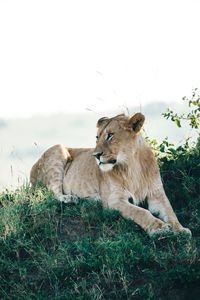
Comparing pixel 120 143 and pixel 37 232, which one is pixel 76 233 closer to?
pixel 37 232

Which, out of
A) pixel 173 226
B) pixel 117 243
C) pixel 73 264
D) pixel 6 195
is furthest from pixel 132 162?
pixel 6 195

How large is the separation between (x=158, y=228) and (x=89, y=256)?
88 cm

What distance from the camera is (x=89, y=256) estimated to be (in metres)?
4.54

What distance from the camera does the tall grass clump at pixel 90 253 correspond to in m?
4.04

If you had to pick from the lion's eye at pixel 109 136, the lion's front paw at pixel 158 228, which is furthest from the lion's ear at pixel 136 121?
the lion's front paw at pixel 158 228

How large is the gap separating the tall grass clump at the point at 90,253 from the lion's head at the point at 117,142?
0.64 meters

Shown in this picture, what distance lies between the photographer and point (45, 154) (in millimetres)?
7555

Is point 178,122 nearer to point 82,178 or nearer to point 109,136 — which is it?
point 82,178

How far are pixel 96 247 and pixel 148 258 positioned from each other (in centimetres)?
56

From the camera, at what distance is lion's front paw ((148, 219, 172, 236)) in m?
4.94

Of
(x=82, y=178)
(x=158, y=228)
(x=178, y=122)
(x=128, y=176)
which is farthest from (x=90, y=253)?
(x=178, y=122)

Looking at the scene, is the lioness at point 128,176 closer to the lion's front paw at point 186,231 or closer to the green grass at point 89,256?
the lion's front paw at point 186,231

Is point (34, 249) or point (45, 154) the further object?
point (45, 154)

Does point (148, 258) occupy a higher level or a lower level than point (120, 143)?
lower
